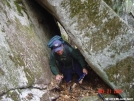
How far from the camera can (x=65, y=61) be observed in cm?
596

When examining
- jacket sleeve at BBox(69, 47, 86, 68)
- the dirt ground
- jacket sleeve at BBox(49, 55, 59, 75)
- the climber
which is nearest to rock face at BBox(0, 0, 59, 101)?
jacket sleeve at BBox(49, 55, 59, 75)

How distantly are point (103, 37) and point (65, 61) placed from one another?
57.5 inches

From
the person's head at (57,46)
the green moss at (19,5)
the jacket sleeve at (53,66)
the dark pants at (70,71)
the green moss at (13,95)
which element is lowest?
the dark pants at (70,71)

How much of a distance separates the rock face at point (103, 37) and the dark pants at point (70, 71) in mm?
1001

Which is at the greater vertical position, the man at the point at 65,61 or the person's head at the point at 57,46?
the person's head at the point at 57,46

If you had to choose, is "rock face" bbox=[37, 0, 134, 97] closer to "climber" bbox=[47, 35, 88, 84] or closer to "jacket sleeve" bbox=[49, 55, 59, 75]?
"climber" bbox=[47, 35, 88, 84]

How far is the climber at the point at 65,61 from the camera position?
5.56 m

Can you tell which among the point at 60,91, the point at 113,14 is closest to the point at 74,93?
the point at 60,91

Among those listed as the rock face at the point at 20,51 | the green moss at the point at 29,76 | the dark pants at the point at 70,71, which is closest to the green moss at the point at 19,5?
the rock face at the point at 20,51

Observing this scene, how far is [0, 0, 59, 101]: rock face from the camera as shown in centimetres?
464

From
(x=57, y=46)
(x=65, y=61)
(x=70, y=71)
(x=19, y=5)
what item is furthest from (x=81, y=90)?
(x=19, y=5)

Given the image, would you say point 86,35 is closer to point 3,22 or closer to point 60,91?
point 60,91

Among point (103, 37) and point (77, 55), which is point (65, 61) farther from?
point (103, 37)

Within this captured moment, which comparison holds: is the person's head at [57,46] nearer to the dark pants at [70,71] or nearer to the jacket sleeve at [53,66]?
the jacket sleeve at [53,66]
